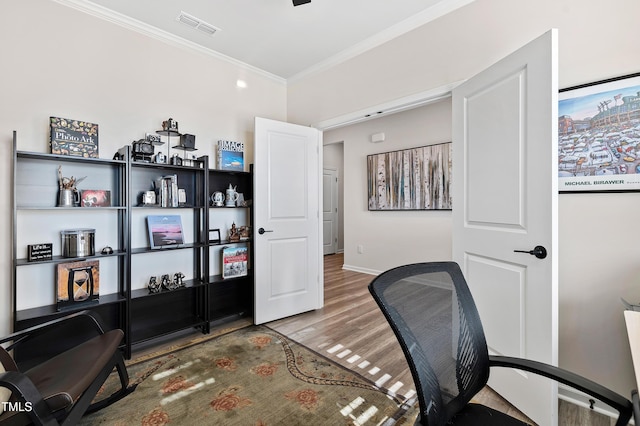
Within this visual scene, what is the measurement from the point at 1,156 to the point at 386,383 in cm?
319

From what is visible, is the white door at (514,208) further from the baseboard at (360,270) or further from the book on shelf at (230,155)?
the baseboard at (360,270)

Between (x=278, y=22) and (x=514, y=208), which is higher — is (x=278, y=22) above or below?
Answer: above

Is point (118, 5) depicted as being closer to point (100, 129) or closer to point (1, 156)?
point (100, 129)

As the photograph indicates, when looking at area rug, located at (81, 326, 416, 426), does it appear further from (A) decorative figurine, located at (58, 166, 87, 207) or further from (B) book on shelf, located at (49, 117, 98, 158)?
(B) book on shelf, located at (49, 117, 98, 158)

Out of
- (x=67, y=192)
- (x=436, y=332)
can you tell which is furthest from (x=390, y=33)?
(x=67, y=192)

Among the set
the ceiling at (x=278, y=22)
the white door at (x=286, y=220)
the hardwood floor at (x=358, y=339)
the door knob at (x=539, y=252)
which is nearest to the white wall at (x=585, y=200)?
the ceiling at (x=278, y=22)

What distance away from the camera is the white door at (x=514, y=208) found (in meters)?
1.54

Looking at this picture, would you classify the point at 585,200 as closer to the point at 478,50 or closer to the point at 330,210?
the point at 478,50

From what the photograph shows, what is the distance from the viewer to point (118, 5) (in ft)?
8.05

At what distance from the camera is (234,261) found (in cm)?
313

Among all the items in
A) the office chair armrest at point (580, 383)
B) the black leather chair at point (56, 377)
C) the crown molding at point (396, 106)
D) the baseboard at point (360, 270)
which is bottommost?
the baseboard at point (360, 270)

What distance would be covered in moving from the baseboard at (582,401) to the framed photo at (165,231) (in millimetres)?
3171

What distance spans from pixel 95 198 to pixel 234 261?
1342 millimetres

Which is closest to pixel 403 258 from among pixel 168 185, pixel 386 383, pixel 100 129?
pixel 386 383
